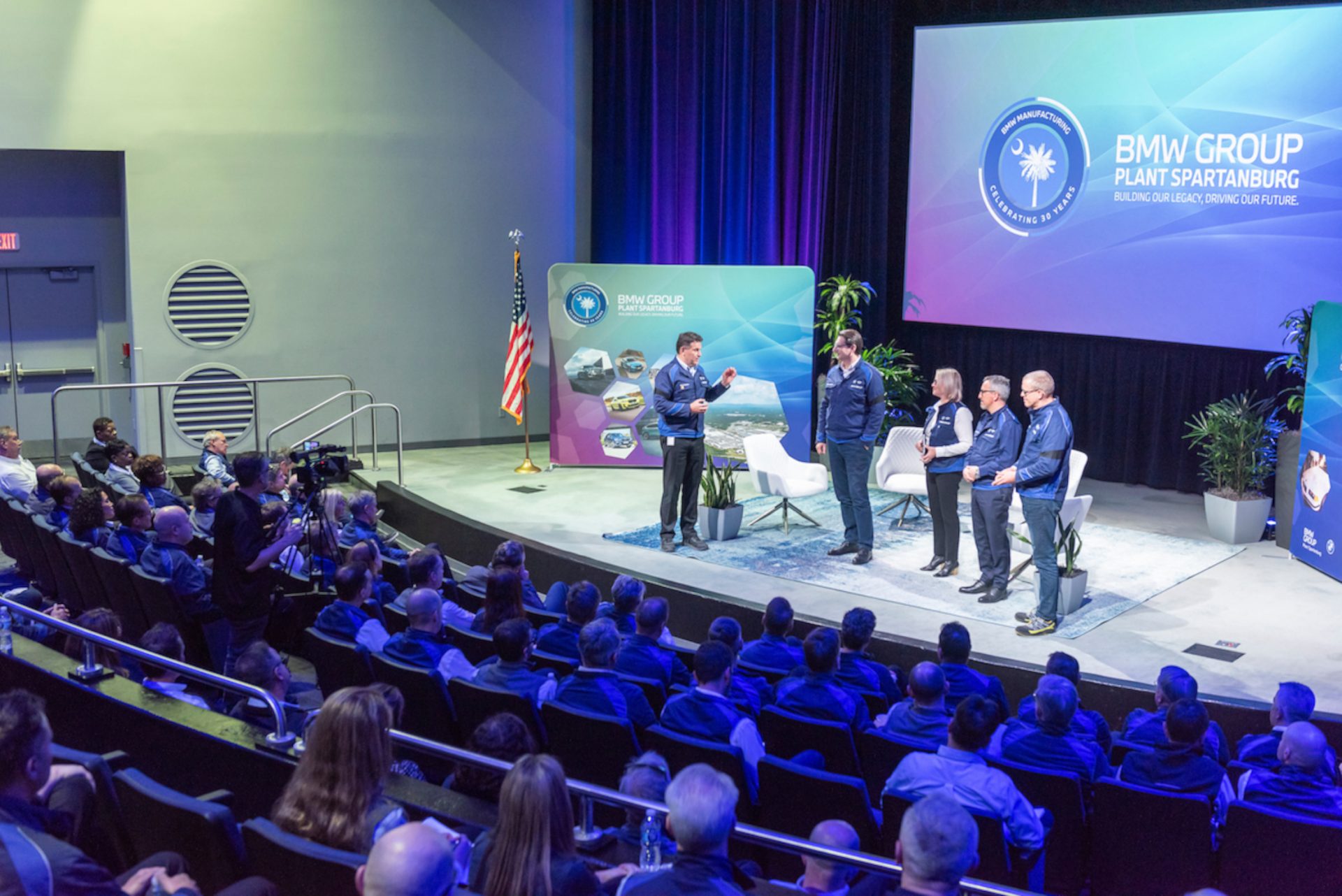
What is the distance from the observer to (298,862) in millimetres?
2736

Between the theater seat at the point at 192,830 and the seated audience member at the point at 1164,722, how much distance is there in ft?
9.95

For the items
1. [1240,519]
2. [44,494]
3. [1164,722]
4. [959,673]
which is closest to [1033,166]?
[1240,519]

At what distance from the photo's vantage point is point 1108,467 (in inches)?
430

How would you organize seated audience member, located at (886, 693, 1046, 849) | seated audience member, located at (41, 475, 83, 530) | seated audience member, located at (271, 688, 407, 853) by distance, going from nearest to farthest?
seated audience member, located at (271, 688, 407, 853)
seated audience member, located at (886, 693, 1046, 849)
seated audience member, located at (41, 475, 83, 530)

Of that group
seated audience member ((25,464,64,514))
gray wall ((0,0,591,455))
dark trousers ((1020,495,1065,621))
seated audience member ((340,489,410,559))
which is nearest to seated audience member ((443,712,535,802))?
seated audience member ((340,489,410,559))

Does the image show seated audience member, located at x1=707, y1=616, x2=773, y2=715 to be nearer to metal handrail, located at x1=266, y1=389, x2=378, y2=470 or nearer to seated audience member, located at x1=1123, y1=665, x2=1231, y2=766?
seated audience member, located at x1=1123, y1=665, x2=1231, y2=766

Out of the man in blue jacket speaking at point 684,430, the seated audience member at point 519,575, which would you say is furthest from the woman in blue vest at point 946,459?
the seated audience member at point 519,575

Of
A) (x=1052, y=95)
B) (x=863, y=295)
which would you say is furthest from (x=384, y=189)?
(x=1052, y=95)

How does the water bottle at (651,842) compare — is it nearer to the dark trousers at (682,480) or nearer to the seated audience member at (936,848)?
the seated audience member at (936,848)

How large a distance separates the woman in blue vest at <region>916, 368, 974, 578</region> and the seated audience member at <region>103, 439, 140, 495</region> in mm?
4866

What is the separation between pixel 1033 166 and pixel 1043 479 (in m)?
4.61

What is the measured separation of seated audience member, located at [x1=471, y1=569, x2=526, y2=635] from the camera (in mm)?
5355

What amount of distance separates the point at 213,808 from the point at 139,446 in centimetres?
939

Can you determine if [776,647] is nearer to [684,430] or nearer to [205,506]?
[684,430]
